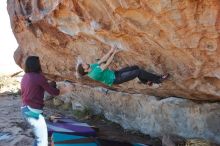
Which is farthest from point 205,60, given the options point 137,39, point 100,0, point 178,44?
point 100,0

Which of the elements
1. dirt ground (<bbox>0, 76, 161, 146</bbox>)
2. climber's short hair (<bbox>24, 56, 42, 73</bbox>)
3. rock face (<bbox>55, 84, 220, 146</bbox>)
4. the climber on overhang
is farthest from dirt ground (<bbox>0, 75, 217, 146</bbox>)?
climber's short hair (<bbox>24, 56, 42, 73</bbox>)

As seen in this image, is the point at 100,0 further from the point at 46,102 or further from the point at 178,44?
the point at 46,102

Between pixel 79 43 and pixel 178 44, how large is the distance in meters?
2.87

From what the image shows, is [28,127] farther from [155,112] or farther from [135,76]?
[135,76]

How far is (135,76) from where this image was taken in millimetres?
6984

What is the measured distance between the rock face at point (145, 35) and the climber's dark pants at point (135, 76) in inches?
14.5

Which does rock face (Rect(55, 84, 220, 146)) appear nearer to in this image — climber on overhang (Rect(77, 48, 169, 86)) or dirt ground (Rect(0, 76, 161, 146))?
dirt ground (Rect(0, 76, 161, 146))

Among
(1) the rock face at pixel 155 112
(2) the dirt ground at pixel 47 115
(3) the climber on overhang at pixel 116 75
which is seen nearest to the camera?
(3) the climber on overhang at pixel 116 75

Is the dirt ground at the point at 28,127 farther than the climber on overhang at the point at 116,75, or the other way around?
the dirt ground at the point at 28,127

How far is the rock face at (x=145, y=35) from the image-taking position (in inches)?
239

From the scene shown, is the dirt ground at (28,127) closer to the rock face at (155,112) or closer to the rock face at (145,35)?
the rock face at (155,112)

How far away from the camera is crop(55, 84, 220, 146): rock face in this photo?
7.57 metres

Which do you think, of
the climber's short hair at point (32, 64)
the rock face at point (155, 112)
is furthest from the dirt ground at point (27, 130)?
the climber's short hair at point (32, 64)

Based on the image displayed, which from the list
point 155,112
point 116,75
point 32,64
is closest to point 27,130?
point 155,112
